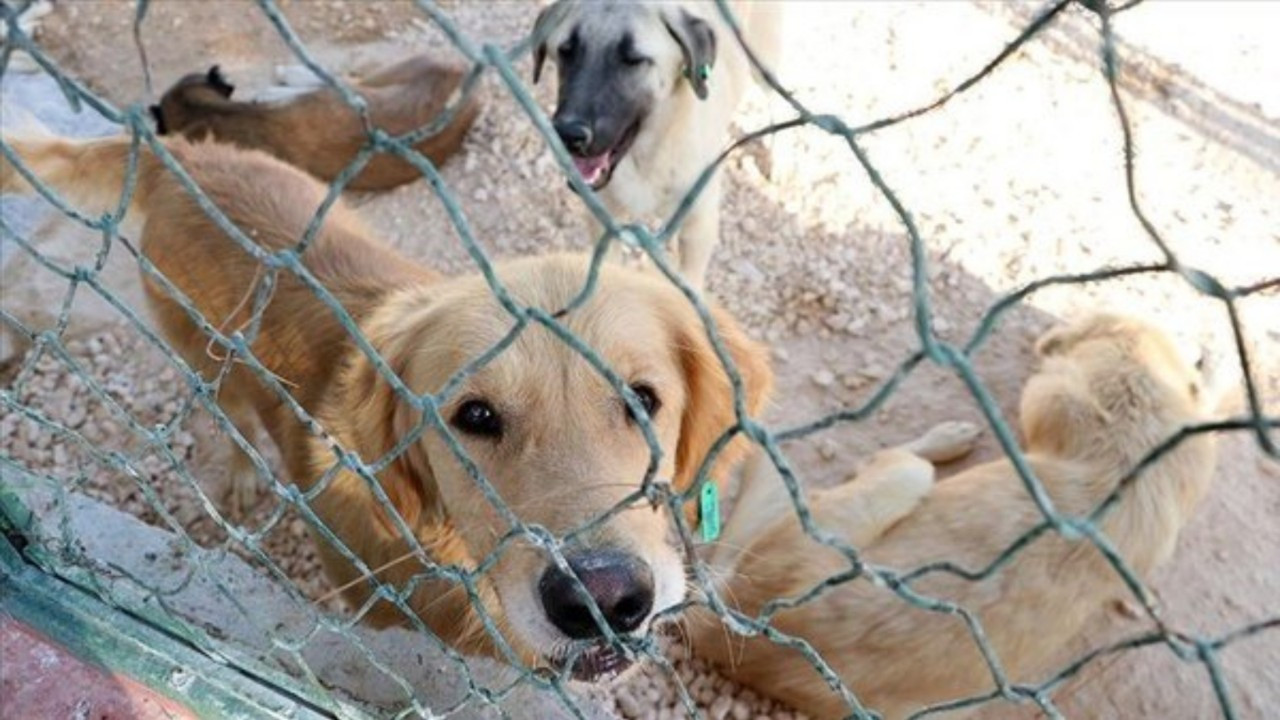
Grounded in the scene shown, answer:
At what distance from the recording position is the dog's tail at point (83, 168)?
2984mm

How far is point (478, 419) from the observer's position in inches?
79.1

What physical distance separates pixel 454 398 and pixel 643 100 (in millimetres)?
1944

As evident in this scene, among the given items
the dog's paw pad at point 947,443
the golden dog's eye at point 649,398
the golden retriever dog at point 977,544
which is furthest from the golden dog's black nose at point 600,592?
the dog's paw pad at point 947,443

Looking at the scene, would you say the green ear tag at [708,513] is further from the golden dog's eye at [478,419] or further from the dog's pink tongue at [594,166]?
the dog's pink tongue at [594,166]

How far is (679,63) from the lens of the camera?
364 centimetres

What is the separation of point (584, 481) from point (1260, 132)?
4442 millimetres

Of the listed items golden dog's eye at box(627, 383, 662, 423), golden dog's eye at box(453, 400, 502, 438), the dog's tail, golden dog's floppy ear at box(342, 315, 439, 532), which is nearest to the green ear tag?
golden dog's eye at box(627, 383, 662, 423)

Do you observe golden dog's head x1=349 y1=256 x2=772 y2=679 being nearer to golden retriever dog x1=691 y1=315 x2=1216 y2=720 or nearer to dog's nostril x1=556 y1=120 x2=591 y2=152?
golden retriever dog x1=691 y1=315 x2=1216 y2=720

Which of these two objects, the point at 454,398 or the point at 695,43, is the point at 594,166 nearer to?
the point at 695,43

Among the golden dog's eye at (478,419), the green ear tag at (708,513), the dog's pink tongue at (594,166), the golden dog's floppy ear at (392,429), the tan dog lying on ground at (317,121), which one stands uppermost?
the dog's pink tongue at (594,166)

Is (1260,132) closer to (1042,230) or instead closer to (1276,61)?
(1276,61)

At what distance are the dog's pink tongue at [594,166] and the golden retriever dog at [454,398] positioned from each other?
88 cm

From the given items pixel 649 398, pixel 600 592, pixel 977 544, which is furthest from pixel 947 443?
pixel 600 592

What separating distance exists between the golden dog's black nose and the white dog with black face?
7.06 feet
